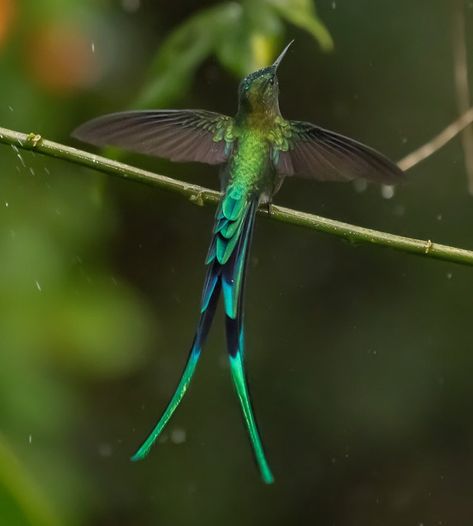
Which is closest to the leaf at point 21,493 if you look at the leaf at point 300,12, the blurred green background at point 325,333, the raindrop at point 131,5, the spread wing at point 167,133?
the spread wing at point 167,133

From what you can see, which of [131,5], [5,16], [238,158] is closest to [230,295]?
[238,158]

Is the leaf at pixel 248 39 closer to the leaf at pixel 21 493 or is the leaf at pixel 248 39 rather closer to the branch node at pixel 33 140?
the branch node at pixel 33 140

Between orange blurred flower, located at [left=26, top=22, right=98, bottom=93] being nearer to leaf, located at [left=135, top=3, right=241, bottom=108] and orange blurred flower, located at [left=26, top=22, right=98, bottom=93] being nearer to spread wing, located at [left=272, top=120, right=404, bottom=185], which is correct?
leaf, located at [left=135, top=3, right=241, bottom=108]

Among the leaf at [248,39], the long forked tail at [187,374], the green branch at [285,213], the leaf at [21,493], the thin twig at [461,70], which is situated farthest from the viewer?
the thin twig at [461,70]

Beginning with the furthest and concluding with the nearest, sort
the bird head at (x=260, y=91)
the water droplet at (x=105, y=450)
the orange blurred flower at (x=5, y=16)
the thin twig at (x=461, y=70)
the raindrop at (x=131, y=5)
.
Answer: the water droplet at (x=105, y=450) → the raindrop at (x=131, y=5) → the thin twig at (x=461, y=70) → the orange blurred flower at (x=5, y=16) → the bird head at (x=260, y=91)

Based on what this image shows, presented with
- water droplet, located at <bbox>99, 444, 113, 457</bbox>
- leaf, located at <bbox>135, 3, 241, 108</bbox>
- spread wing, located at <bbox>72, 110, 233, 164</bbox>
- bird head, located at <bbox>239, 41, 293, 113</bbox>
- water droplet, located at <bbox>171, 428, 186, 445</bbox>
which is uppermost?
leaf, located at <bbox>135, 3, 241, 108</bbox>

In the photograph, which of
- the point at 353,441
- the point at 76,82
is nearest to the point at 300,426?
the point at 353,441

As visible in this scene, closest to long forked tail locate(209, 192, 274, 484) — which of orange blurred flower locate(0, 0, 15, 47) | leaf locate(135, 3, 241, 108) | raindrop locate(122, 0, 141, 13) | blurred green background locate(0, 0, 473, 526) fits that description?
leaf locate(135, 3, 241, 108)
